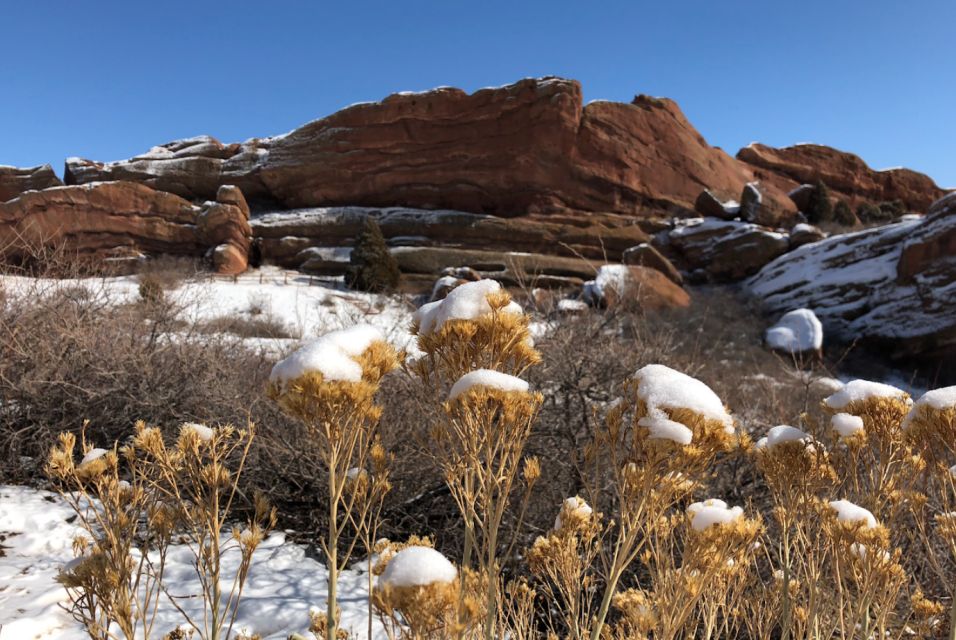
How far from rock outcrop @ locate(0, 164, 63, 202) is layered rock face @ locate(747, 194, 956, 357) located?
131 ft

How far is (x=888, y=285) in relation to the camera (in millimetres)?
18297

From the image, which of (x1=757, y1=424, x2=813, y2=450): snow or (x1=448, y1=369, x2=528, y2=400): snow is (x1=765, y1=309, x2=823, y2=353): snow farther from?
(x1=448, y1=369, x2=528, y2=400): snow

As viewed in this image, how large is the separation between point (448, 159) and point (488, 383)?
32960 millimetres

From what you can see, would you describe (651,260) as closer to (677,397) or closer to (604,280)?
(604,280)

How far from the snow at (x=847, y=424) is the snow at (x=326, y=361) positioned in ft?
6.16

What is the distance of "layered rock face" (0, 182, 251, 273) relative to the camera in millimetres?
24859

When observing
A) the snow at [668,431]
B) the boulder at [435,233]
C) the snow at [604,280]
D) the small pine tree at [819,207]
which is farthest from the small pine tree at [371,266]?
the small pine tree at [819,207]

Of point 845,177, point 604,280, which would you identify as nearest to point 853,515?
point 604,280

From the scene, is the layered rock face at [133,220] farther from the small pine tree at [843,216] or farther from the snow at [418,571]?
the small pine tree at [843,216]

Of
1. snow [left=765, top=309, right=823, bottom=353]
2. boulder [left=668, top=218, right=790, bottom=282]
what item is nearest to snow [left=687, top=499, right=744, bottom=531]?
snow [left=765, top=309, right=823, bottom=353]

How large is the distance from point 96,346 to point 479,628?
6.14 meters

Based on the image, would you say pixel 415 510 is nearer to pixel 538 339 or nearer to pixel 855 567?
pixel 538 339

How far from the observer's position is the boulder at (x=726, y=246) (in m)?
25.8

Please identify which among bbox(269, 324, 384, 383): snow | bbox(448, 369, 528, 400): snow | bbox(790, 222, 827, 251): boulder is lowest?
bbox(448, 369, 528, 400): snow
